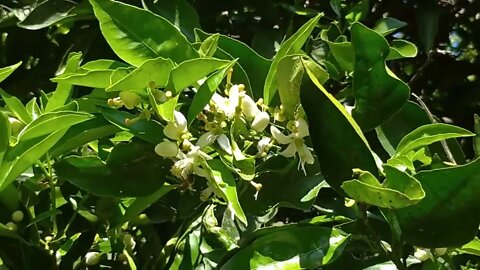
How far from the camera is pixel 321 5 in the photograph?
61.2 inches

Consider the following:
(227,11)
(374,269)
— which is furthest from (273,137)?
(227,11)

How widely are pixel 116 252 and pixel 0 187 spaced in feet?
0.91

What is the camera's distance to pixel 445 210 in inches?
28.7

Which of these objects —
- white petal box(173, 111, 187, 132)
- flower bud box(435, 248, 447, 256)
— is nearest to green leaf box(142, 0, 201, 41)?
white petal box(173, 111, 187, 132)

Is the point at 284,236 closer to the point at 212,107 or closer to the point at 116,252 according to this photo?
the point at 212,107

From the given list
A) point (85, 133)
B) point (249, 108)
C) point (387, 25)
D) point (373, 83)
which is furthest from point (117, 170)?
point (387, 25)

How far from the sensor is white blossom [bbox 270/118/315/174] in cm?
80

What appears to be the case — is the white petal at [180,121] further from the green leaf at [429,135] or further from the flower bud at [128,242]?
the flower bud at [128,242]

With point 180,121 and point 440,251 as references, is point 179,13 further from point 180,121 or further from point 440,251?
point 440,251

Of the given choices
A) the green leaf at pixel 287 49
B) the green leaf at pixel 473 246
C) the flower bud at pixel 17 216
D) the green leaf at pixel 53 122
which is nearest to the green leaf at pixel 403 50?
the green leaf at pixel 287 49

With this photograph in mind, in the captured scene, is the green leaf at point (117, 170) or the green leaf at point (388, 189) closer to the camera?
the green leaf at point (388, 189)

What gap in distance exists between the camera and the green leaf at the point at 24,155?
31.0 inches

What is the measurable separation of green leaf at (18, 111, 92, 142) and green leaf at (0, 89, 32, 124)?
0.11 m

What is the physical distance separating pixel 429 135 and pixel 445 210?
73mm
